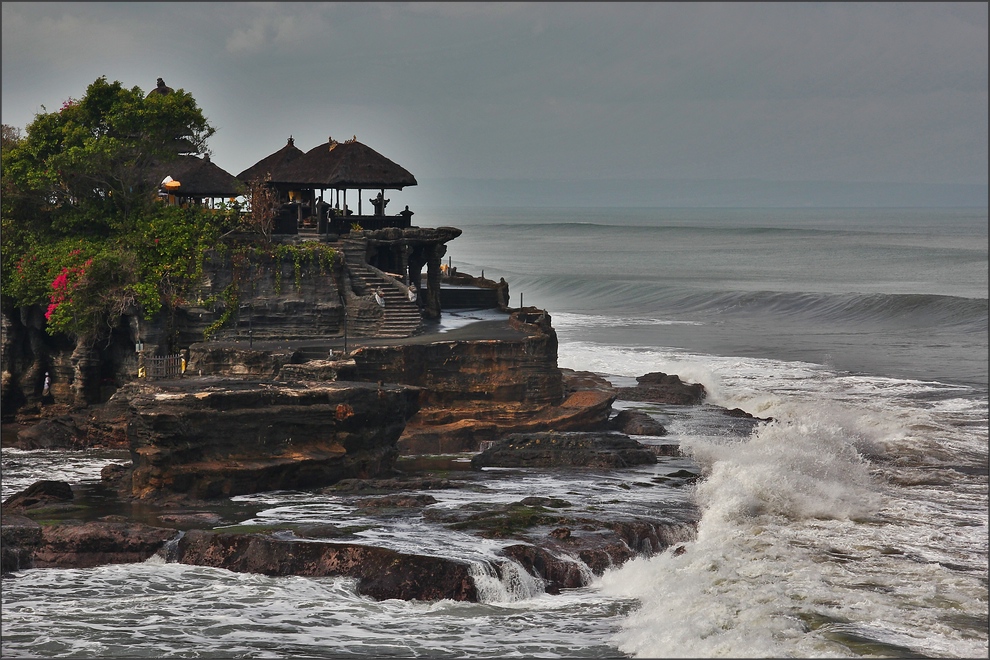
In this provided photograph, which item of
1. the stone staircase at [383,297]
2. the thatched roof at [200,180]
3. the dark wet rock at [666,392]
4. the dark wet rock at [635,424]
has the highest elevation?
the thatched roof at [200,180]

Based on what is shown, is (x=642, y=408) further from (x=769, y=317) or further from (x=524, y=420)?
(x=769, y=317)

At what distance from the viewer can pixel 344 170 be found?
1524 inches

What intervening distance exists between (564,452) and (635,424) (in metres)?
4.57

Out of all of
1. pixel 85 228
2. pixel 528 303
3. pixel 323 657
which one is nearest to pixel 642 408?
pixel 85 228

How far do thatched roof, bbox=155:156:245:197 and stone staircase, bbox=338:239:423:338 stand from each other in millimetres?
5060

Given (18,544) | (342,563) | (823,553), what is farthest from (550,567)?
(18,544)

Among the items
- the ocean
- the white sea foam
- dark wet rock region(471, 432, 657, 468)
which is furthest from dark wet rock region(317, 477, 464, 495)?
the white sea foam

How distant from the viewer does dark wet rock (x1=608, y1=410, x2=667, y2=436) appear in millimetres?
32875

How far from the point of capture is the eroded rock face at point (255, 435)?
25.8 metres

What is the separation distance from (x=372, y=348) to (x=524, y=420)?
4361 mm

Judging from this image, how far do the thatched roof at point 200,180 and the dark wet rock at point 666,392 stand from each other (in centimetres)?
1339

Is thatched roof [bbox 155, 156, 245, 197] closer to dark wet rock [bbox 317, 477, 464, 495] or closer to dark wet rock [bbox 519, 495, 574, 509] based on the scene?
dark wet rock [bbox 317, 477, 464, 495]

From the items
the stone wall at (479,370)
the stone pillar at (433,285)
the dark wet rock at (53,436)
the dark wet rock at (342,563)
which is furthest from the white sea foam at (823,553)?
the dark wet rock at (53,436)

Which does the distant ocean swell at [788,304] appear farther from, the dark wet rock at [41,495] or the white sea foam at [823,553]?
the dark wet rock at [41,495]
